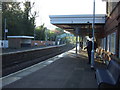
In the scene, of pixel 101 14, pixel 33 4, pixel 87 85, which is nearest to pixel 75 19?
pixel 101 14

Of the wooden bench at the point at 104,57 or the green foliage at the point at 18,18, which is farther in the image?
the green foliage at the point at 18,18

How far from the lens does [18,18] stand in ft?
212

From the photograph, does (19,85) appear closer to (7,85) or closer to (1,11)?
(7,85)

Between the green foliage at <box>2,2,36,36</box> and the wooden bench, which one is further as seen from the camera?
the green foliage at <box>2,2,36,36</box>

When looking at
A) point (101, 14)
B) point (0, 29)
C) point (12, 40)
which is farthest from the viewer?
point (0, 29)

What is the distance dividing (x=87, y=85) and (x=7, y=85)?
2.71 m

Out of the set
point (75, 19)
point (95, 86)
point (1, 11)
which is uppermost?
point (1, 11)

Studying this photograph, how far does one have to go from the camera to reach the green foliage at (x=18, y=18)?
59650 millimetres

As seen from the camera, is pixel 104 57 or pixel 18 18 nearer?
pixel 104 57

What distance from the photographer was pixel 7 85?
7.20 m

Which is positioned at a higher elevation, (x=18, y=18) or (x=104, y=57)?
(x=18, y=18)

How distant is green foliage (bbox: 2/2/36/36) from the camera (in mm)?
59650

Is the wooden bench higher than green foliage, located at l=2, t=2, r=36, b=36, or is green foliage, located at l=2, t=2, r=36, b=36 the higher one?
green foliage, located at l=2, t=2, r=36, b=36

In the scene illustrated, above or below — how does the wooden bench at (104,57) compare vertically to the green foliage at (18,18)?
below
